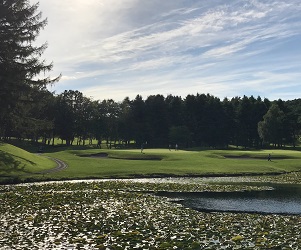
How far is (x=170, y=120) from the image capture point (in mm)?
145375

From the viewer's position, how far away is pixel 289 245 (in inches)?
729

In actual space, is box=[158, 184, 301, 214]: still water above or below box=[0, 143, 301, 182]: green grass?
below

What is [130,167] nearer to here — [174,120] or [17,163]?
→ [17,163]

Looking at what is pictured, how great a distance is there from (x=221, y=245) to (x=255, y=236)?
9.48 ft

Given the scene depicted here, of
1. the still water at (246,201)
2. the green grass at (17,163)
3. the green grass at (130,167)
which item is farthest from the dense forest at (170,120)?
the still water at (246,201)

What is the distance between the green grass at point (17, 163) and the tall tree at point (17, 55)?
5875mm

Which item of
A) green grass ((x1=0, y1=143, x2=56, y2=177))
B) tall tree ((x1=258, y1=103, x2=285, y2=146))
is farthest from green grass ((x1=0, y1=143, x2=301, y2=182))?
tall tree ((x1=258, y1=103, x2=285, y2=146))

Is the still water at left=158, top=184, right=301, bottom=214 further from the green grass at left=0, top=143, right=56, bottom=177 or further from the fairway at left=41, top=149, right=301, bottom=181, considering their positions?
the green grass at left=0, top=143, right=56, bottom=177

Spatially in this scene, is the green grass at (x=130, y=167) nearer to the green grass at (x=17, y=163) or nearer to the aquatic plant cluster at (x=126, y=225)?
the green grass at (x=17, y=163)

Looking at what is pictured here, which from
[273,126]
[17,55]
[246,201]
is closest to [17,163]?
[17,55]

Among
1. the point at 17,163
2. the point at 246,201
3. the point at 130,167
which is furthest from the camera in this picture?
the point at 130,167

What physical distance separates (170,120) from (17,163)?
9674 cm

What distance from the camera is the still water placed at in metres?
30.4

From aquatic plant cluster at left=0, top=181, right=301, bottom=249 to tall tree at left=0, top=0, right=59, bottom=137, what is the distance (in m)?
23.9
